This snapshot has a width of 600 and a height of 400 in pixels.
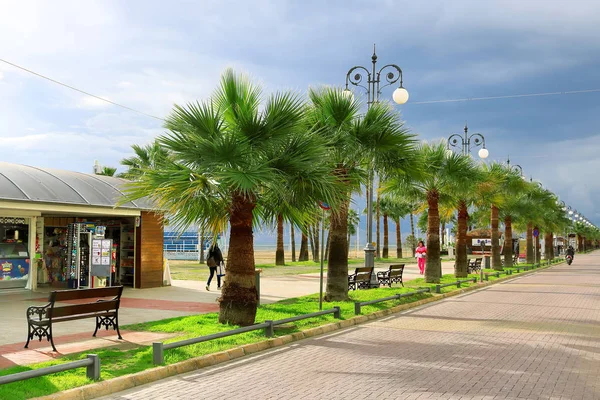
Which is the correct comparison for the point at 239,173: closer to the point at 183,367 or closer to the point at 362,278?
the point at 183,367

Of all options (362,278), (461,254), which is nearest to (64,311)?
(362,278)

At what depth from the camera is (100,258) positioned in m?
18.3

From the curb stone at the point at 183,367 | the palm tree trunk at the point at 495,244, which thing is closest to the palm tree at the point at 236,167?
the curb stone at the point at 183,367

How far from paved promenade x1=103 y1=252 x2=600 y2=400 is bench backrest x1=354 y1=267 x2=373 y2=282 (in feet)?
18.1

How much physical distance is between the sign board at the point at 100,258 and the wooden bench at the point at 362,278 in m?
7.91

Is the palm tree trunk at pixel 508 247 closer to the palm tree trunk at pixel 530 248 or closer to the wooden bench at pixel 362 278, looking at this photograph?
the palm tree trunk at pixel 530 248

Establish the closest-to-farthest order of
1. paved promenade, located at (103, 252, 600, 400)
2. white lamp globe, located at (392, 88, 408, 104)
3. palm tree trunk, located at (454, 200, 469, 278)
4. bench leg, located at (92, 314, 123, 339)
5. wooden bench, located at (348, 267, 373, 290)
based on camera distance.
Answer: paved promenade, located at (103, 252, 600, 400), bench leg, located at (92, 314, 123, 339), white lamp globe, located at (392, 88, 408, 104), wooden bench, located at (348, 267, 373, 290), palm tree trunk, located at (454, 200, 469, 278)

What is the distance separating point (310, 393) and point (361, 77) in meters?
15.7

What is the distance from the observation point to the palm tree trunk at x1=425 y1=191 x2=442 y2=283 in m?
24.0

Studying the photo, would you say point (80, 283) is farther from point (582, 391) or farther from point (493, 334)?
point (582, 391)

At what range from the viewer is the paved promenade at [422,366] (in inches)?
272

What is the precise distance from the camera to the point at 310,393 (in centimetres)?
680

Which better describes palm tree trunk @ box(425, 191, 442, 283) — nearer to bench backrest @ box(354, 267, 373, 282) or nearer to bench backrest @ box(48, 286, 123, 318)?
bench backrest @ box(354, 267, 373, 282)

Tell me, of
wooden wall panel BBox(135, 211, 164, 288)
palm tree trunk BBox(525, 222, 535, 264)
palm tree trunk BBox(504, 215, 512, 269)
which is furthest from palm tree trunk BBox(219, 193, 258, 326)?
palm tree trunk BBox(525, 222, 535, 264)
